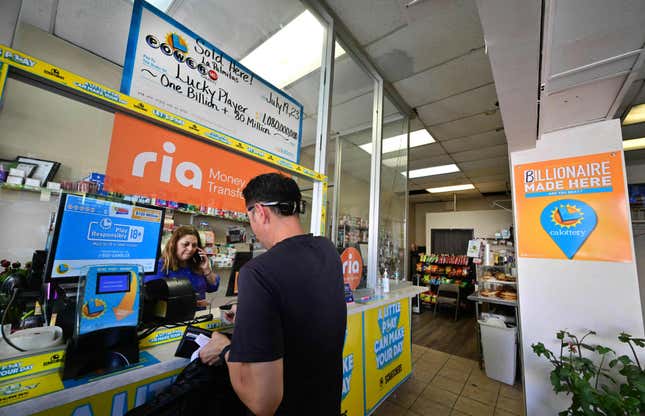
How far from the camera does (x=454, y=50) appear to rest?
242 centimetres

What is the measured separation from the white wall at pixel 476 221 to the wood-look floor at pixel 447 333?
9.04 ft

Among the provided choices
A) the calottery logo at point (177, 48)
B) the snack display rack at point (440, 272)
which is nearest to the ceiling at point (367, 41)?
the calottery logo at point (177, 48)

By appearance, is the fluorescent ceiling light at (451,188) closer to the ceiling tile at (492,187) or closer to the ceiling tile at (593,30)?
the ceiling tile at (492,187)

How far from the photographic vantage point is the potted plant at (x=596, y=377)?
143 centimetres

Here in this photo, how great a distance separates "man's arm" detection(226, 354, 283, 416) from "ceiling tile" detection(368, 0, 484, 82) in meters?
2.59

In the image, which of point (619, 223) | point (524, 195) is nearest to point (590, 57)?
point (524, 195)

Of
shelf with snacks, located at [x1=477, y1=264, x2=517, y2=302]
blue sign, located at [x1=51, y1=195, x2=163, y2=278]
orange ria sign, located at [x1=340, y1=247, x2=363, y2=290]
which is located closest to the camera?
blue sign, located at [x1=51, y1=195, x2=163, y2=278]

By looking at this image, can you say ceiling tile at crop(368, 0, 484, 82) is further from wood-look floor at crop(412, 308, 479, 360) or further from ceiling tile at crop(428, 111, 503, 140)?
wood-look floor at crop(412, 308, 479, 360)

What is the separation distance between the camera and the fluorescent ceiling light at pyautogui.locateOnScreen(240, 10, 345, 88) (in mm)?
2148

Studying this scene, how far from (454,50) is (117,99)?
2738 mm

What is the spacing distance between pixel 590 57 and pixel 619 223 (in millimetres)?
1256

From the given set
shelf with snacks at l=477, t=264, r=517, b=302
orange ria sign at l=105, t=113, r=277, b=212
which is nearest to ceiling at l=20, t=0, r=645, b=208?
orange ria sign at l=105, t=113, r=277, b=212

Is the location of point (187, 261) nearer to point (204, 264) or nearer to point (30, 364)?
point (204, 264)

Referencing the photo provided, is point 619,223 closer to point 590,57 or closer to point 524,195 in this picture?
point 524,195
